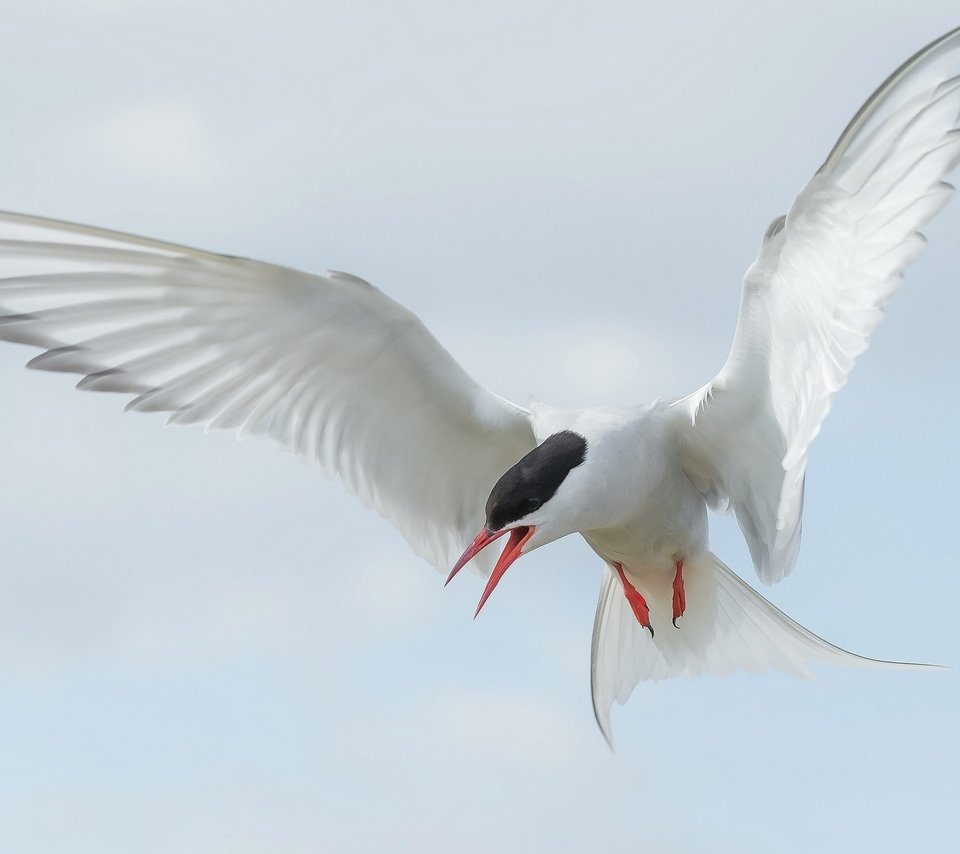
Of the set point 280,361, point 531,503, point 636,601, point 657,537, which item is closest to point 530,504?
point 531,503

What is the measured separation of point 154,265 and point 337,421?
3.45 ft

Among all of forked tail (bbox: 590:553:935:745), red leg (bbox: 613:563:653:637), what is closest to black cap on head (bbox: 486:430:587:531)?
red leg (bbox: 613:563:653:637)

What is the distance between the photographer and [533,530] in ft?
16.7

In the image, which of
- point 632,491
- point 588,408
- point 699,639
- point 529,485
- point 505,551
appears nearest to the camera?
point 529,485

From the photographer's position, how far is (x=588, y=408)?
5.55 meters

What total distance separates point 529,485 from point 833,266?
4.31ft

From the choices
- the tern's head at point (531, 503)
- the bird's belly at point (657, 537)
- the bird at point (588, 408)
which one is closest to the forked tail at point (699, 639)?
the bird at point (588, 408)

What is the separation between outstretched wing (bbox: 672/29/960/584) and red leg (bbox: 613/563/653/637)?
0.80 m

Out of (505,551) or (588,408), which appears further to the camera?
(588,408)

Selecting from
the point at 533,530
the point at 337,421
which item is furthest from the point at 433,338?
the point at 533,530

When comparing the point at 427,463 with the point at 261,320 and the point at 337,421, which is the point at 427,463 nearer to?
the point at 337,421

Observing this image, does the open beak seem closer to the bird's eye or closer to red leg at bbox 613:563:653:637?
the bird's eye

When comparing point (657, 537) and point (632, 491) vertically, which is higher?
point (632, 491)

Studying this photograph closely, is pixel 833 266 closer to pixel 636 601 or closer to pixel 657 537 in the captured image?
pixel 657 537
